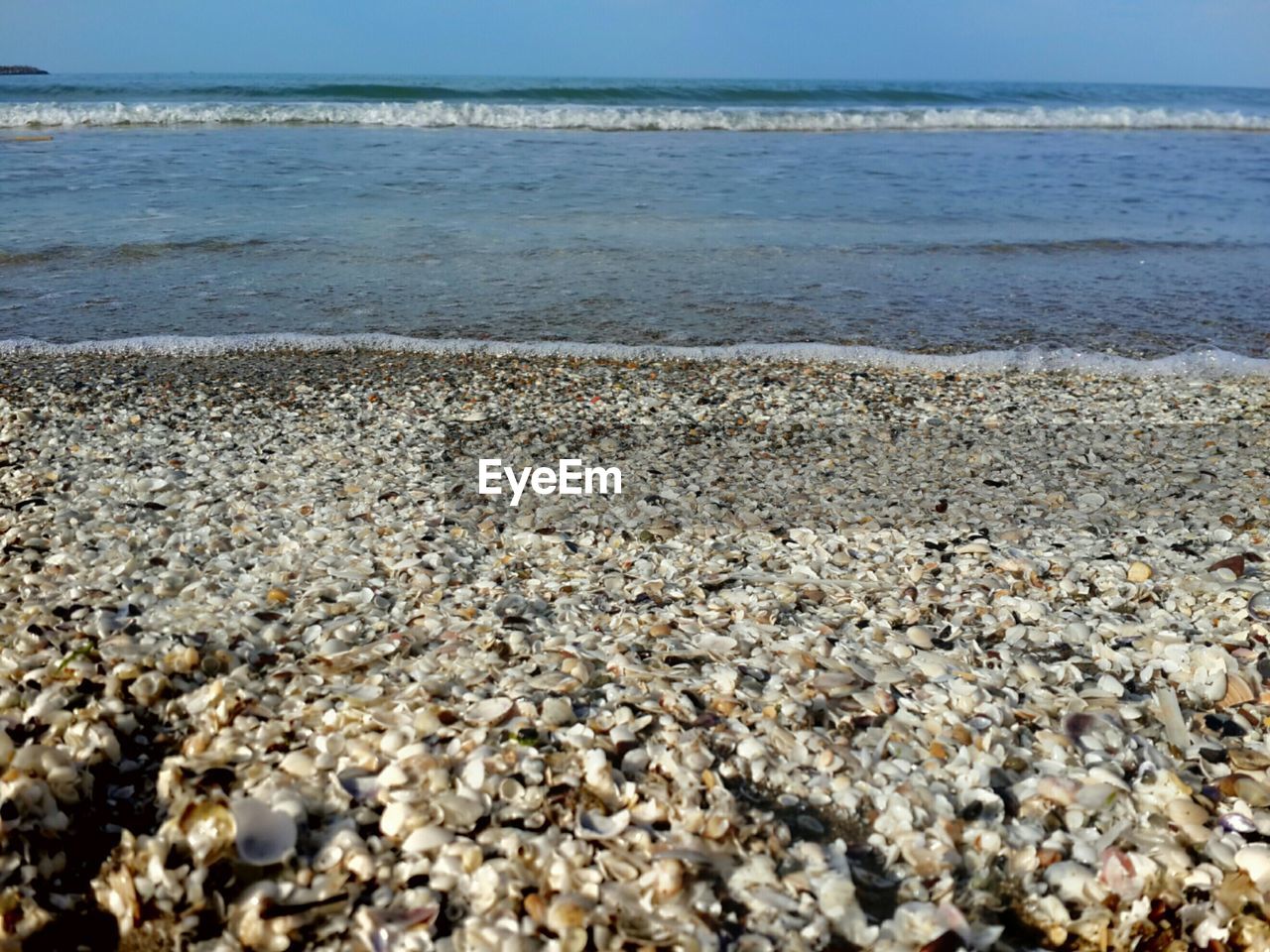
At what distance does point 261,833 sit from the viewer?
6.63 feet

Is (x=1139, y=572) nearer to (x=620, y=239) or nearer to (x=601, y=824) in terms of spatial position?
(x=601, y=824)

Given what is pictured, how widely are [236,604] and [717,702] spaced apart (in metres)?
1.40

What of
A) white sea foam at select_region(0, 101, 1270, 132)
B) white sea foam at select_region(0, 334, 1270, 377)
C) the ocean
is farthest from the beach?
white sea foam at select_region(0, 101, 1270, 132)

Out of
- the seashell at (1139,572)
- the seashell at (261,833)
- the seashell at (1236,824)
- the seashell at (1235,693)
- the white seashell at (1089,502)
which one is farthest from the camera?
the white seashell at (1089,502)

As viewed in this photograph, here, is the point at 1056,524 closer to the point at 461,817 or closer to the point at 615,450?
the point at 615,450

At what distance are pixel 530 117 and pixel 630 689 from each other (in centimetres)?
1875

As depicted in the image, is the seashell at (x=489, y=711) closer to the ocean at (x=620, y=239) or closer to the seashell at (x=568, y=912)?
the seashell at (x=568, y=912)

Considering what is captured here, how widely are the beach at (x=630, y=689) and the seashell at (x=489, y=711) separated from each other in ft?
0.04

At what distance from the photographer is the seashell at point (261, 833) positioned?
198 centimetres

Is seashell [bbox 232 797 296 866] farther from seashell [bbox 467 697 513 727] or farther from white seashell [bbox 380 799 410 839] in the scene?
seashell [bbox 467 697 513 727]

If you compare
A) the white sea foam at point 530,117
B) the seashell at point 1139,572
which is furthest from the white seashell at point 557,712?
the white sea foam at point 530,117

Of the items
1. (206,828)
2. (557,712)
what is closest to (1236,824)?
(557,712)

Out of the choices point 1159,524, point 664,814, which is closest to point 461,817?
point 664,814

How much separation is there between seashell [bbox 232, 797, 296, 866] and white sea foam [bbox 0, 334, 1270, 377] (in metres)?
4.20
